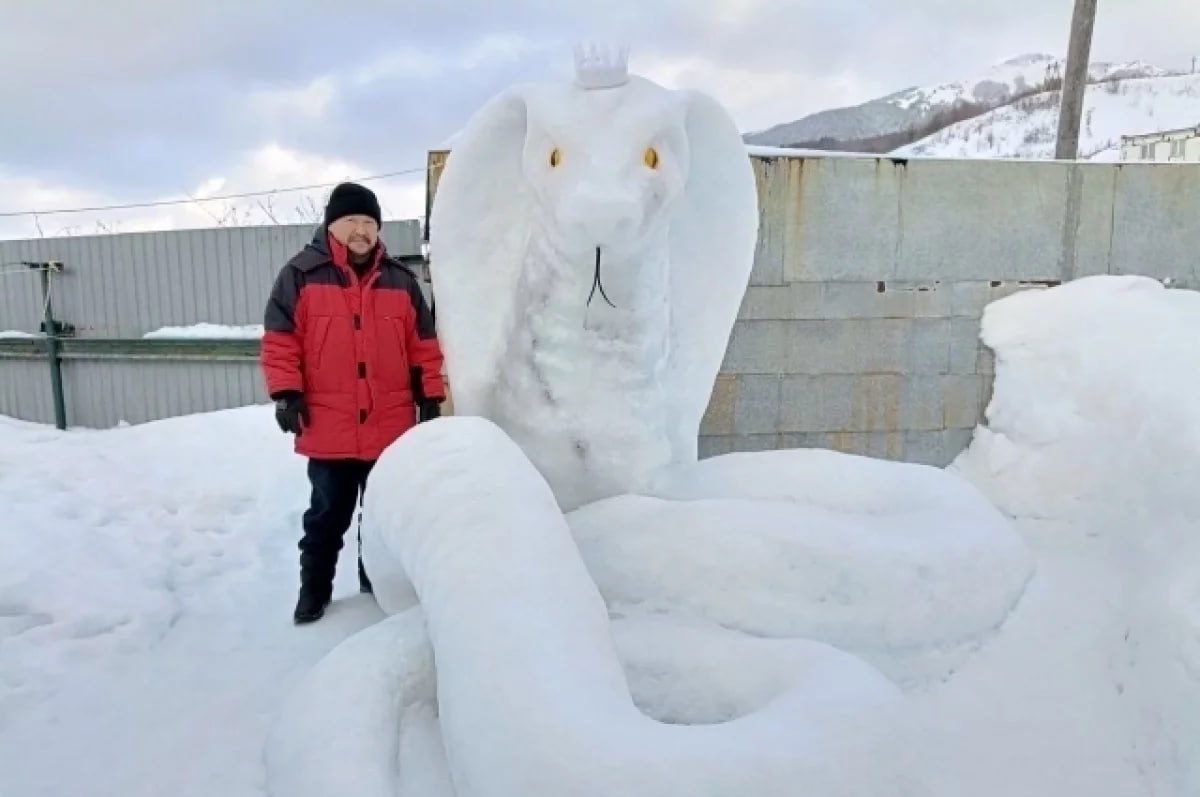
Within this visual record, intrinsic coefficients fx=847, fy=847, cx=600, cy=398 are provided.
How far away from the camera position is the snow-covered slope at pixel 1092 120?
48.1 feet

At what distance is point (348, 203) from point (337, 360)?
1.45ft

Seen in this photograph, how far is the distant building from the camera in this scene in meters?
8.98

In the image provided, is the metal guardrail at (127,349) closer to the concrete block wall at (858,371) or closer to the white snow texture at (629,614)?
the white snow texture at (629,614)

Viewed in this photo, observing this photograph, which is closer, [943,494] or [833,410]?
[943,494]

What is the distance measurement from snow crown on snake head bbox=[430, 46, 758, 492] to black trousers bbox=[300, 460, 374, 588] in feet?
1.99

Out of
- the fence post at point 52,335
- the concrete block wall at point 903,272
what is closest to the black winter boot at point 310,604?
the concrete block wall at point 903,272

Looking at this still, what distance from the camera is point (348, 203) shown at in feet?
7.81

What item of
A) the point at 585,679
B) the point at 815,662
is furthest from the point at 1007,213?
the point at 585,679

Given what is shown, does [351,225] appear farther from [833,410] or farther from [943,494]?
[833,410]

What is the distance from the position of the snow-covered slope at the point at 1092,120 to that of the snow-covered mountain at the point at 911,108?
17.4 inches

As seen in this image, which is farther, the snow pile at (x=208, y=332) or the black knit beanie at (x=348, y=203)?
the snow pile at (x=208, y=332)

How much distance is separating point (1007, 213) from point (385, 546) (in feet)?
10.2

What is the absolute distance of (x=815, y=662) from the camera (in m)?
1.44

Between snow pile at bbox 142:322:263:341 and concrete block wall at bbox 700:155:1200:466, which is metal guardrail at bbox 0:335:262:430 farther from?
concrete block wall at bbox 700:155:1200:466
